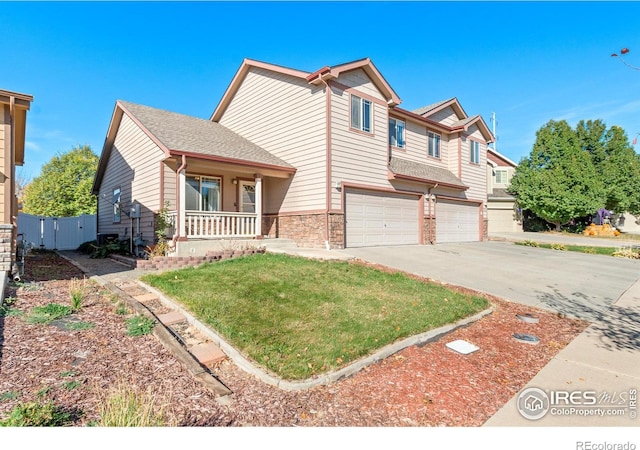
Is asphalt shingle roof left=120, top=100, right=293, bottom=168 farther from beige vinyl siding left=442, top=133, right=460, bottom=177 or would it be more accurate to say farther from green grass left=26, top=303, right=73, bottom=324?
beige vinyl siding left=442, top=133, right=460, bottom=177

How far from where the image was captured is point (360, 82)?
1275 cm

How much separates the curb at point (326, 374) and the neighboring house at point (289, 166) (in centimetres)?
584

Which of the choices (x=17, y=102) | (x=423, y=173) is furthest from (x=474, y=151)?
(x=17, y=102)

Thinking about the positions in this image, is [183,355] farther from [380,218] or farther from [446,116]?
[446,116]

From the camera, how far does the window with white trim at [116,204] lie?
47.3 feet

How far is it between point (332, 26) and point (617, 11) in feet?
23.0

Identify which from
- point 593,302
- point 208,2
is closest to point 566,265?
point 593,302

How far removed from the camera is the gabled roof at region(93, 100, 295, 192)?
10.7 m

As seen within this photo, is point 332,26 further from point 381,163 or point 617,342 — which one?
Result: point 617,342

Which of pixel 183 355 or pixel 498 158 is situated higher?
pixel 498 158

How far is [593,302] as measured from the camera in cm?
706

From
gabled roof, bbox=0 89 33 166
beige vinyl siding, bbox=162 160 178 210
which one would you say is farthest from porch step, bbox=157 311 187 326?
beige vinyl siding, bbox=162 160 178 210

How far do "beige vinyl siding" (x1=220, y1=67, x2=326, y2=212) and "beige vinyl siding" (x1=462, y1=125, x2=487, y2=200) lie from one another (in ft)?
31.4

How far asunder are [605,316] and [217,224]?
10.00 m
